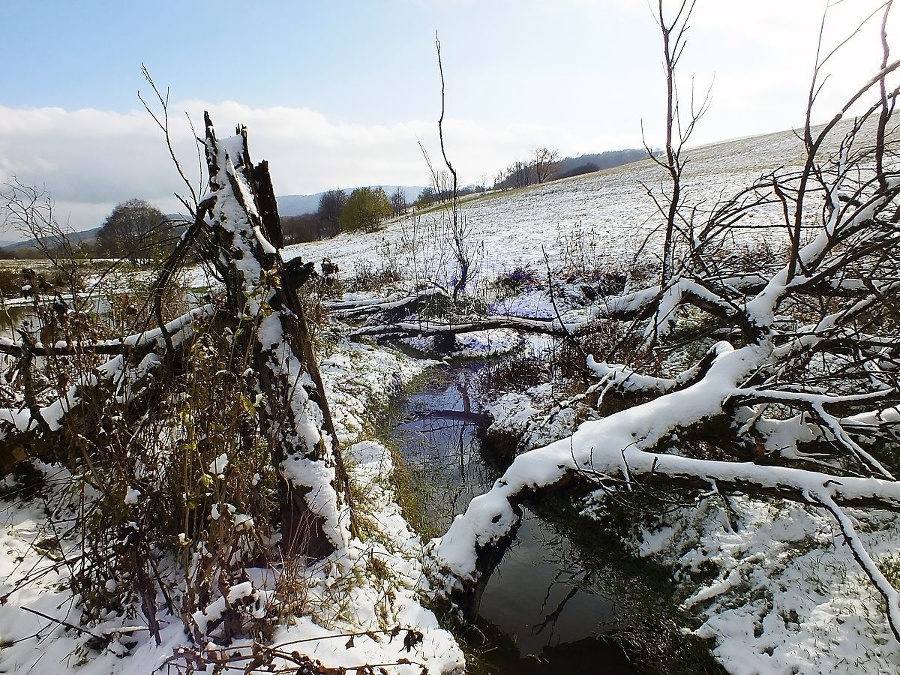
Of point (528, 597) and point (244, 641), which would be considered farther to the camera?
point (528, 597)

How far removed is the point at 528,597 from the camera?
3.73m

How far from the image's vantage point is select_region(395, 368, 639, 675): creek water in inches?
125

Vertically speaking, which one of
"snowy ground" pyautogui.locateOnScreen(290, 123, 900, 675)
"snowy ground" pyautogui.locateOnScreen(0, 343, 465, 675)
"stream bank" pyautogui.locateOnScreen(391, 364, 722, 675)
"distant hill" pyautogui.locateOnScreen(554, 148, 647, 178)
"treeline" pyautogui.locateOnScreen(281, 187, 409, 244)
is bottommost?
"stream bank" pyautogui.locateOnScreen(391, 364, 722, 675)

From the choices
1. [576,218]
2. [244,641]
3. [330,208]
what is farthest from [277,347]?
[330,208]

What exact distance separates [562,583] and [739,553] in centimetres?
145

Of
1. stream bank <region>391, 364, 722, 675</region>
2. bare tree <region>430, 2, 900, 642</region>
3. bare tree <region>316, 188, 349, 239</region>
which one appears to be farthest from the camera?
bare tree <region>316, 188, 349, 239</region>

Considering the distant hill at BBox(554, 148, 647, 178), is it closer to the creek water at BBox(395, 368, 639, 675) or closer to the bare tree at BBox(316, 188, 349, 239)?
the bare tree at BBox(316, 188, 349, 239)

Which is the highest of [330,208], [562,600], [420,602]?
[330,208]

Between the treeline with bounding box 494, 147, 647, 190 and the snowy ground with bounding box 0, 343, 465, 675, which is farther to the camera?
the treeline with bounding box 494, 147, 647, 190

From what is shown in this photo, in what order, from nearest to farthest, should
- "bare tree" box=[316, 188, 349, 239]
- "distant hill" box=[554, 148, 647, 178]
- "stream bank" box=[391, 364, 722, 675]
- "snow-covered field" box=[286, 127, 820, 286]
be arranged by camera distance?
1. "stream bank" box=[391, 364, 722, 675]
2. "snow-covered field" box=[286, 127, 820, 286]
3. "bare tree" box=[316, 188, 349, 239]
4. "distant hill" box=[554, 148, 647, 178]

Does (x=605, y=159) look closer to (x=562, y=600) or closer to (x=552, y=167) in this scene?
(x=552, y=167)

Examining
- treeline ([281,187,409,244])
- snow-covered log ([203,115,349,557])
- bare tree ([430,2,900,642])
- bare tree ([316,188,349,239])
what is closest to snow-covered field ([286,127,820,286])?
treeline ([281,187,409,244])

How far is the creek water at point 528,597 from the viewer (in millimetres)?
3182

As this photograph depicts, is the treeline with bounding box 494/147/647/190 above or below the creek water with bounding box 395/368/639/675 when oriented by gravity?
above
